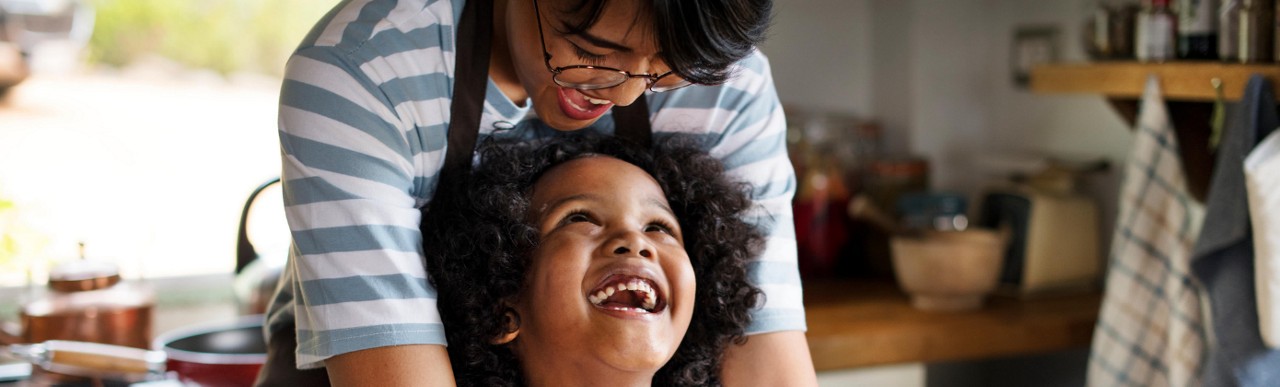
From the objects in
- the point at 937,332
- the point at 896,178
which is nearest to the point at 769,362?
the point at 937,332

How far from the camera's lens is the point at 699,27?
3.22 feet

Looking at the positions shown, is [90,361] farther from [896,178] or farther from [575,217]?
[896,178]

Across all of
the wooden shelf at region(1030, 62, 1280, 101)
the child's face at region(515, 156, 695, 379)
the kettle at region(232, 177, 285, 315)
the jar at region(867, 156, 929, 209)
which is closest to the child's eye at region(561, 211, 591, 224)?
the child's face at region(515, 156, 695, 379)

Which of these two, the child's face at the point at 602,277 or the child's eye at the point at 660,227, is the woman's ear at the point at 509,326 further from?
the child's eye at the point at 660,227

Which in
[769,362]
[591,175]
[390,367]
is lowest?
[769,362]

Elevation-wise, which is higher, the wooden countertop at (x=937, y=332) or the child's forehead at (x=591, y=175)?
the child's forehead at (x=591, y=175)

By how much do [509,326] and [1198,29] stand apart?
1157mm

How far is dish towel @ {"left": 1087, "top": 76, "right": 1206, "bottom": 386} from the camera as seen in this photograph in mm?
1791

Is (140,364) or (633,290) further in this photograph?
(140,364)

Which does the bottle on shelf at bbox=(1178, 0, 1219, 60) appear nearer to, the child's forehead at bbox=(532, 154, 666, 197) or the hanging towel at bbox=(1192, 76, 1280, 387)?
the hanging towel at bbox=(1192, 76, 1280, 387)

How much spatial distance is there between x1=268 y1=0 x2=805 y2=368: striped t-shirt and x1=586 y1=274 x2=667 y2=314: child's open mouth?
16cm

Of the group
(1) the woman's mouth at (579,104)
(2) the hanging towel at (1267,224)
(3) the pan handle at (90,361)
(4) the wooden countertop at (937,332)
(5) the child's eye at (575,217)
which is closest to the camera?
(1) the woman's mouth at (579,104)

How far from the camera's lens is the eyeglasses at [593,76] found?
105cm

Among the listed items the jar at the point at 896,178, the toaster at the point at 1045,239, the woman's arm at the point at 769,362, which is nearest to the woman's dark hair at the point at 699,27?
the woman's arm at the point at 769,362
